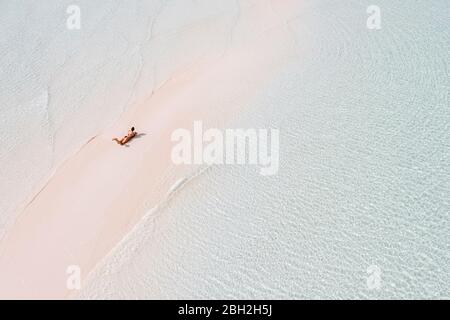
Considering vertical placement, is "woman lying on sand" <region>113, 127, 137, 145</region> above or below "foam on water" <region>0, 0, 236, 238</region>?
below

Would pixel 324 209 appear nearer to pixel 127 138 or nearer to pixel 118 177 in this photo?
pixel 118 177

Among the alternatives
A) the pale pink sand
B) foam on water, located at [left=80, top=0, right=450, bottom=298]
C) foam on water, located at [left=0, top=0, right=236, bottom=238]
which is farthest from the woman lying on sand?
foam on water, located at [left=80, top=0, right=450, bottom=298]

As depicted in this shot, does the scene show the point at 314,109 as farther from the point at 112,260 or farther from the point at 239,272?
the point at 112,260

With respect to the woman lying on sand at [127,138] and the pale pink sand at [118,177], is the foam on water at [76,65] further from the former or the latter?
the woman lying on sand at [127,138]

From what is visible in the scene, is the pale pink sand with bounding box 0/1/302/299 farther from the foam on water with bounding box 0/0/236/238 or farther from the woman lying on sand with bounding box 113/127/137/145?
the foam on water with bounding box 0/0/236/238

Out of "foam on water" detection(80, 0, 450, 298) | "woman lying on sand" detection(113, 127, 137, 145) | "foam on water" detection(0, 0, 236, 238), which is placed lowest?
"foam on water" detection(80, 0, 450, 298)
